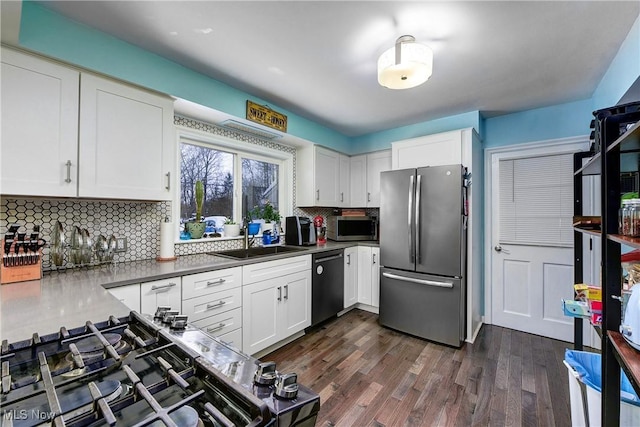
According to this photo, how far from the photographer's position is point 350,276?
3.38 meters

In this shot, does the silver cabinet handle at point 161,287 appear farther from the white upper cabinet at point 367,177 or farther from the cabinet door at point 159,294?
the white upper cabinet at point 367,177

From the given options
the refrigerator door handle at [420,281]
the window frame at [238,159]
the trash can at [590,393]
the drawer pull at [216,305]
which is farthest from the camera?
the refrigerator door handle at [420,281]

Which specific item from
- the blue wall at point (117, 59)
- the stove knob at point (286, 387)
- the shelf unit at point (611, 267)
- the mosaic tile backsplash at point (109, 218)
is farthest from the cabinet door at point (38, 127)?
the shelf unit at point (611, 267)

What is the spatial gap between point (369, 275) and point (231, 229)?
1747 millimetres

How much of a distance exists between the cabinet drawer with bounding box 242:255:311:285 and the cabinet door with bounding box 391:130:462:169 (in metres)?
1.58

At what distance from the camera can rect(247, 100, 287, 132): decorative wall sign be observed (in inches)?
100

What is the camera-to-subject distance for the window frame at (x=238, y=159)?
2.47 metres

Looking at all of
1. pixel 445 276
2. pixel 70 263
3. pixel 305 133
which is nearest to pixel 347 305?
pixel 445 276

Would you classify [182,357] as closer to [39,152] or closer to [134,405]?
[134,405]

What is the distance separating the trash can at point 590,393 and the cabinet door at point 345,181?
283 centimetres

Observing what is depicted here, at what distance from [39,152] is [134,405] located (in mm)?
1648

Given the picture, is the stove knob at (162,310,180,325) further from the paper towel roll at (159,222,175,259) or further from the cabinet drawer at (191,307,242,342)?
the paper towel roll at (159,222,175,259)

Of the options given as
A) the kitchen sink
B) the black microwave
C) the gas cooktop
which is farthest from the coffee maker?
the gas cooktop

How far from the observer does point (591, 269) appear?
251cm
